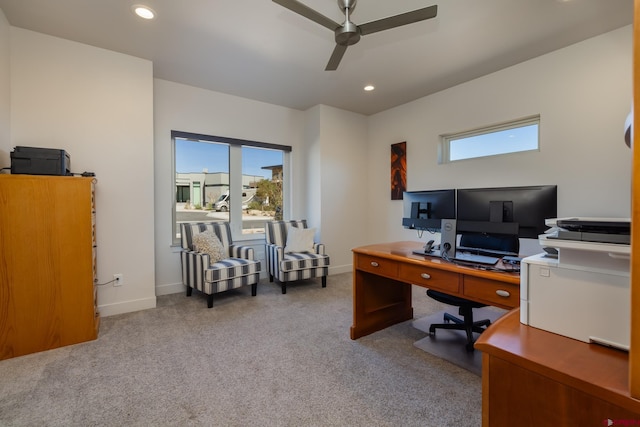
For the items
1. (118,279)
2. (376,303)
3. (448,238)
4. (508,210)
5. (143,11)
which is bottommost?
(376,303)

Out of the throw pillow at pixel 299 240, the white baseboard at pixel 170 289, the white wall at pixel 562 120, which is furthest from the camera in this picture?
the throw pillow at pixel 299 240

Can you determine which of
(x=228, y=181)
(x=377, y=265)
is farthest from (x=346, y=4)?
(x=228, y=181)

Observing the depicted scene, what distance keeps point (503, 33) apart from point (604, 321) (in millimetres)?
2861

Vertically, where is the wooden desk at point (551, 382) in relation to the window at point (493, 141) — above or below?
below

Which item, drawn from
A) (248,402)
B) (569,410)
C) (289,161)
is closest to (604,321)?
(569,410)

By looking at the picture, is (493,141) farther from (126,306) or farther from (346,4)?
(126,306)

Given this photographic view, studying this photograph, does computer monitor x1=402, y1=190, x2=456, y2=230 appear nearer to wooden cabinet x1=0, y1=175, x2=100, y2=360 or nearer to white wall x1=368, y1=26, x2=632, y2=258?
white wall x1=368, y1=26, x2=632, y2=258

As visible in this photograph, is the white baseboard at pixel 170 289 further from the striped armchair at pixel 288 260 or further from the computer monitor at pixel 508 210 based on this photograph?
the computer monitor at pixel 508 210

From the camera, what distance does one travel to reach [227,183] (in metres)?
4.38

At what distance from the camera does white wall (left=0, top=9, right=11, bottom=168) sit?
2455 mm

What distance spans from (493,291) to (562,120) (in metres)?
2.51

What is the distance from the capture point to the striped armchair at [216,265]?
3240 millimetres

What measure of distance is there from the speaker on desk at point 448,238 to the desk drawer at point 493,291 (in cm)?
28

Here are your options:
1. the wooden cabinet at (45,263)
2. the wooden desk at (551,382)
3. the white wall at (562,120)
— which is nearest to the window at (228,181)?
the wooden cabinet at (45,263)
